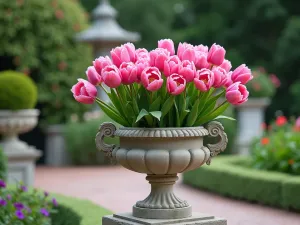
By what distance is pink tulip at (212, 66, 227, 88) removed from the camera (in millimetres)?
4066

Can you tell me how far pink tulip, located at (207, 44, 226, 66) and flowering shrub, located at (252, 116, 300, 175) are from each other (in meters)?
5.07

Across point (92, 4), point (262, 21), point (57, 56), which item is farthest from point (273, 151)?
point (92, 4)

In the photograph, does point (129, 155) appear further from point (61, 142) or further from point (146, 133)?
point (61, 142)

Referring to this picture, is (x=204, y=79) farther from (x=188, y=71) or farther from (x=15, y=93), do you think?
(x=15, y=93)

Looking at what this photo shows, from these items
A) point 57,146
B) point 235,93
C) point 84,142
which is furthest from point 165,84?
point 57,146

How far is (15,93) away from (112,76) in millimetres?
6695

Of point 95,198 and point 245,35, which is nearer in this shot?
point 95,198

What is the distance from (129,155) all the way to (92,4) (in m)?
22.6

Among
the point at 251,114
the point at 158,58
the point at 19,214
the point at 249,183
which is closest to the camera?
the point at 158,58

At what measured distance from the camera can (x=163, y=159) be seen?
391 centimetres

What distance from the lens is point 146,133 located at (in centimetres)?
394

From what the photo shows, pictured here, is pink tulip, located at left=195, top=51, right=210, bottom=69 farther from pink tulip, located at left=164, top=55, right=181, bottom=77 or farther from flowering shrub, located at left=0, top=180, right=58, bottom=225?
flowering shrub, located at left=0, top=180, right=58, bottom=225

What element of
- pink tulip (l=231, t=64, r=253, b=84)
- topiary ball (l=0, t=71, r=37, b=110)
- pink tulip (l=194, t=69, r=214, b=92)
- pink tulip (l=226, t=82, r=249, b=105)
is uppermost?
topiary ball (l=0, t=71, r=37, b=110)

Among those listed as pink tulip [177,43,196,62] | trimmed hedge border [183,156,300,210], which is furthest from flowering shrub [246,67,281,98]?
pink tulip [177,43,196,62]
